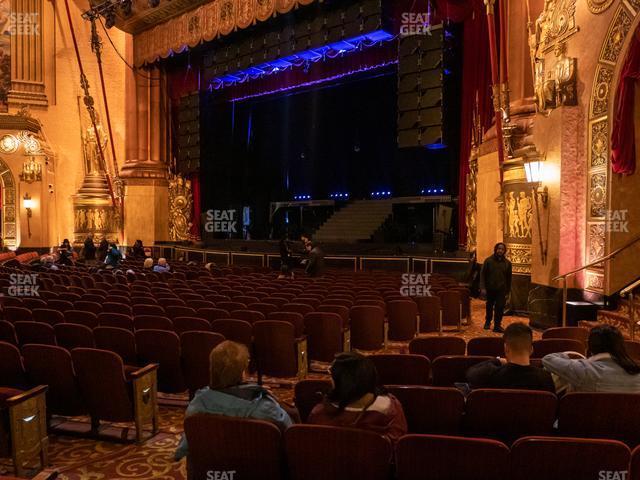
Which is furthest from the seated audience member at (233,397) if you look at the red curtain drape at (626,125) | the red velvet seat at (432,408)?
the red curtain drape at (626,125)

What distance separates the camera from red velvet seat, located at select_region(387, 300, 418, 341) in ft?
21.3

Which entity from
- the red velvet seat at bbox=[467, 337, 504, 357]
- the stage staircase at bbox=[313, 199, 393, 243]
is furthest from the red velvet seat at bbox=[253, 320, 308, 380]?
the stage staircase at bbox=[313, 199, 393, 243]

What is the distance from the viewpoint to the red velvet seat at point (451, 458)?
197cm

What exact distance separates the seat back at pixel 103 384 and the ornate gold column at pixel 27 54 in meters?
18.8

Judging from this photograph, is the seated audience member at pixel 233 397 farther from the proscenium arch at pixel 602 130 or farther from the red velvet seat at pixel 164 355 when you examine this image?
the proscenium arch at pixel 602 130

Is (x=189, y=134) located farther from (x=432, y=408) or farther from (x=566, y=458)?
(x=566, y=458)

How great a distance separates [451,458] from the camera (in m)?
1.99

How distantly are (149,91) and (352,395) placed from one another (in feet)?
65.5

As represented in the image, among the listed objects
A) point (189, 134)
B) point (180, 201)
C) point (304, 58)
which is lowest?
point (180, 201)

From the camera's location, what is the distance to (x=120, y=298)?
6.63m

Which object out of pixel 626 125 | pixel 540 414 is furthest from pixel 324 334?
pixel 626 125

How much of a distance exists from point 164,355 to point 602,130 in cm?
634

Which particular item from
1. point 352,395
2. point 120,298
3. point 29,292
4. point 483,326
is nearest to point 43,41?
point 29,292

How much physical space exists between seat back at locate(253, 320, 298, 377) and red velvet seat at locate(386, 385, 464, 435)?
2.30 m
